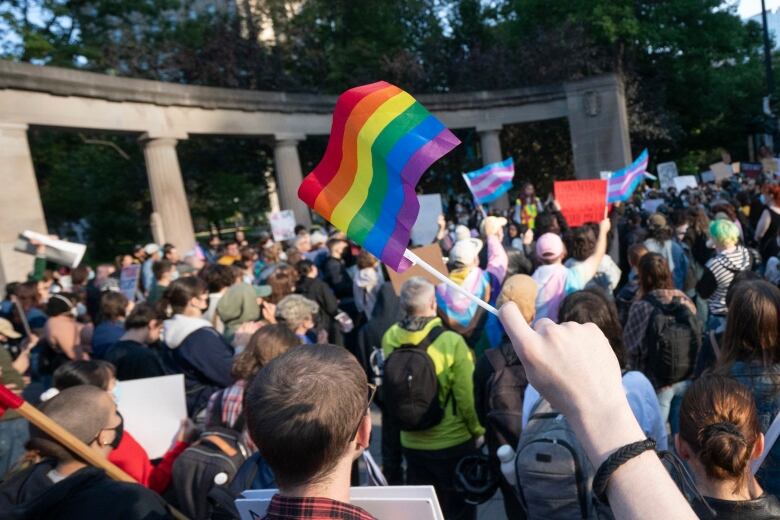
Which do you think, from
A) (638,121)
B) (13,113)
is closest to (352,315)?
(13,113)

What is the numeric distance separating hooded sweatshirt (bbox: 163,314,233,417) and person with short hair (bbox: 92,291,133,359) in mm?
1359

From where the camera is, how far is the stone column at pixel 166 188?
563 inches

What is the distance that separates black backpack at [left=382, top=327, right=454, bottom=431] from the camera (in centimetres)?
355

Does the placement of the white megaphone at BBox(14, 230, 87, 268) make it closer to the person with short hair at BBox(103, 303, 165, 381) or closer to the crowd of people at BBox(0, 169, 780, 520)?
the crowd of people at BBox(0, 169, 780, 520)

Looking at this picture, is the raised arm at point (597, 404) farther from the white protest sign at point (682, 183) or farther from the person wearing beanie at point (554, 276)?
the white protest sign at point (682, 183)

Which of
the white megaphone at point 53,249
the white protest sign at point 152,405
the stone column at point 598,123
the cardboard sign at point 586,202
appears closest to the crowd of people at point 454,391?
the white protest sign at point 152,405

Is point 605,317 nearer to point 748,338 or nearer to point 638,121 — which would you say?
point 748,338

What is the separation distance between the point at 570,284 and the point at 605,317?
205 cm

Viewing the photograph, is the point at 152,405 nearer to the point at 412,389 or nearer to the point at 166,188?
the point at 412,389

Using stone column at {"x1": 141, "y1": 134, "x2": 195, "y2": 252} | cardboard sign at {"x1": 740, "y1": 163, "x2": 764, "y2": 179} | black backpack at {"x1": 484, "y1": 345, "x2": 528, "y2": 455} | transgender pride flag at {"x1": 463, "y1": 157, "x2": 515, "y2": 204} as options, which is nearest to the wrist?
black backpack at {"x1": 484, "y1": 345, "x2": 528, "y2": 455}

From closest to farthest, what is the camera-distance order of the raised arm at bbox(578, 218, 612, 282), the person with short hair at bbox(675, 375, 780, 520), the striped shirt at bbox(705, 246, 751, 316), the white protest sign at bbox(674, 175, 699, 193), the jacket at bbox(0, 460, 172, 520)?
the person with short hair at bbox(675, 375, 780, 520), the jacket at bbox(0, 460, 172, 520), the striped shirt at bbox(705, 246, 751, 316), the raised arm at bbox(578, 218, 612, 282), the white protest sign at bbox(674, 175, 699, 193)

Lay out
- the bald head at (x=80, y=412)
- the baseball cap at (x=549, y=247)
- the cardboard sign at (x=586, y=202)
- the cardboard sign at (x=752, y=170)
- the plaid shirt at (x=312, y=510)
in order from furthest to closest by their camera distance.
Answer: the cardboard sign at (x=752, y=170) < the cardboard sign at (x=586, y=202) < the baseball cap at (x=549, y=247) < the bald head at (x=80, y=412) < the plaid shirt at (x=312, y=510)

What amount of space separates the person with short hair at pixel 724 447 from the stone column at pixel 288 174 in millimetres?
15772

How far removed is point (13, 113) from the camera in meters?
11.5
